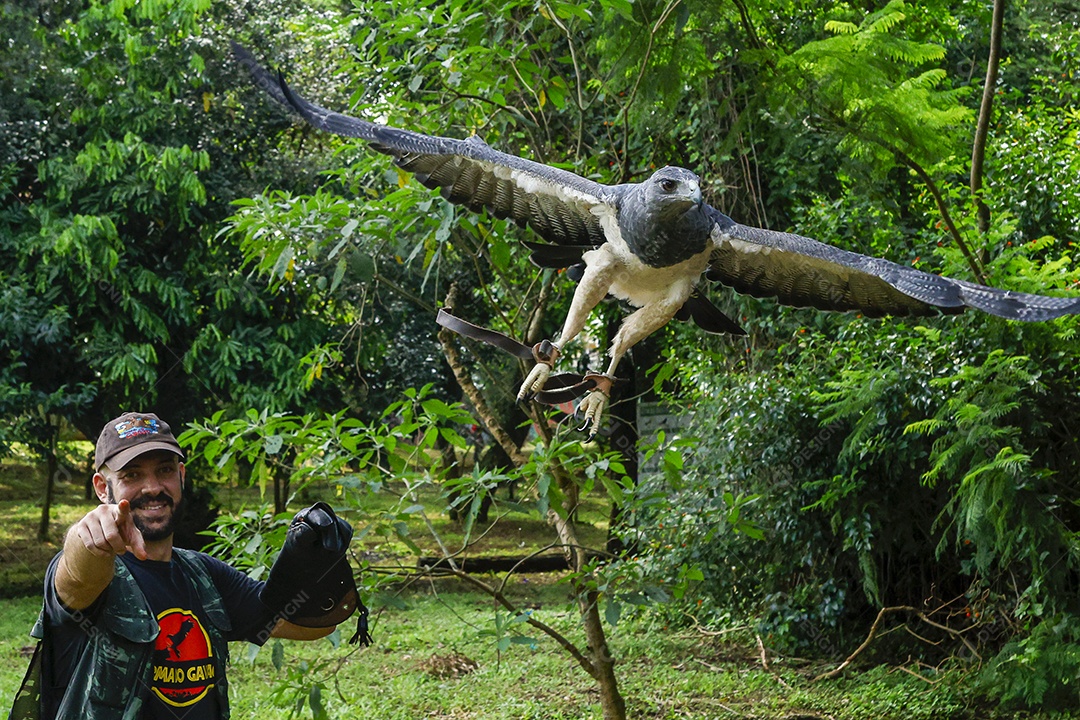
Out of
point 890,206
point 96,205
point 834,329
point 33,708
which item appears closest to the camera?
point 33,708

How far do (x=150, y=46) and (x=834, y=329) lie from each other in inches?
243

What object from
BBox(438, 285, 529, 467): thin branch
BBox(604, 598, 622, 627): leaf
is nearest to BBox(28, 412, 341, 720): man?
BBox(604, 598, 622, 627): leaf

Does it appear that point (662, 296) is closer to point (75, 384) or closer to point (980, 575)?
point (980, 575)

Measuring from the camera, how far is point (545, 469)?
11.6 ft

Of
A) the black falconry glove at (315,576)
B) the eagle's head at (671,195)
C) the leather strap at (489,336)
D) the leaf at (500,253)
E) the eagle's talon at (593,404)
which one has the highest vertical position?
the eagle's head at (671,195)

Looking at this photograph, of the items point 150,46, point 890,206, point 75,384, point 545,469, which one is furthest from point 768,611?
point 150,46

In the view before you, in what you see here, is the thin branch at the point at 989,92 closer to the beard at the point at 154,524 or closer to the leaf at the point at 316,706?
the leaf at the point at 316,706

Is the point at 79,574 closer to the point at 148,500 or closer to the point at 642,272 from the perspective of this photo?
the point at 148,500

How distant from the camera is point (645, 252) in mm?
2031

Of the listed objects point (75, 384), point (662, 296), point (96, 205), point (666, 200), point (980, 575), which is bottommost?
point (75, 384)

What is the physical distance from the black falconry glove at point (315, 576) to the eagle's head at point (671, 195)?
95cm

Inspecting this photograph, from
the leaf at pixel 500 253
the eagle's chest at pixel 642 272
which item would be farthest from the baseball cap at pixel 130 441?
the leaf at pixel 500 253

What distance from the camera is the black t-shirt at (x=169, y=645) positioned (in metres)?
2.14

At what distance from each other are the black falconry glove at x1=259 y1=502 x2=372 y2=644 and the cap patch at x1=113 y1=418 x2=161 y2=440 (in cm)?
38
